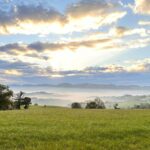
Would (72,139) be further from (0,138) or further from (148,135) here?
(148,135)

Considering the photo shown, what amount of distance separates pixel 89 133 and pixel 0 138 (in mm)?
6876

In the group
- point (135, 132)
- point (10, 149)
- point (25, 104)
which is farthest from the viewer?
point (25, 104)

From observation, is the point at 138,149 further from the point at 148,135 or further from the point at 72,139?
the point at 148,135

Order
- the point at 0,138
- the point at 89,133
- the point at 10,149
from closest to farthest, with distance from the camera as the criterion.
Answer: the point at 10,149
the point at 0,138
the point at 89,133

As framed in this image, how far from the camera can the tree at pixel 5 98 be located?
167 m

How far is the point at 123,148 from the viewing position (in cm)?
2428

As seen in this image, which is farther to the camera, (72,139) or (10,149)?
(72,139)

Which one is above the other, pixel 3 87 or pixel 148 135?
pixel 3 87

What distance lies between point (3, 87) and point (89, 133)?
145 metres

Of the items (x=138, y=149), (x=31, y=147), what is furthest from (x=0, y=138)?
(x=138, y=149)

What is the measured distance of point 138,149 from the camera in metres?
24.1

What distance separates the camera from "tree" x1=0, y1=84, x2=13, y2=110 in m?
167

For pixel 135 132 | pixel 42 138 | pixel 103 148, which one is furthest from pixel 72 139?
pixel 135 132

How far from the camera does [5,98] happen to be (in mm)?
169250
